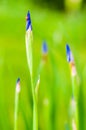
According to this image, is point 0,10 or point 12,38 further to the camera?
point 0,10

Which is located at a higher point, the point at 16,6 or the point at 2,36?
the point at 16,6

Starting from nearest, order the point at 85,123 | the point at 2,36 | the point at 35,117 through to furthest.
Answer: the point at 35,117, the point at 85,123, the point at 2,36

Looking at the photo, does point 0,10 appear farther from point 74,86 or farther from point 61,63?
point 74,86

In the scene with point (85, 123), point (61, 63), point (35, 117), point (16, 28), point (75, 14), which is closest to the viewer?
point (35, 117)

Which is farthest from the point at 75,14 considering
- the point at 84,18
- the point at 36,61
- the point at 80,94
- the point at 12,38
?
the point at 80,94

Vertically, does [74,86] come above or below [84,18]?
below

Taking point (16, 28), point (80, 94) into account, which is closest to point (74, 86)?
point (80, 94)

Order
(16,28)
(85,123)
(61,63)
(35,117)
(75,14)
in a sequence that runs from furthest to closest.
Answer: (75,14) → (16,28) → (61,63) → (85,123) → (35,117)

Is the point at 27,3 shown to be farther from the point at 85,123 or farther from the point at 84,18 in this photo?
the point at 85,123

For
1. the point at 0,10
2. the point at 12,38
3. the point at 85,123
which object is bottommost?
the point at 85,123
